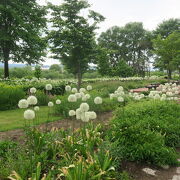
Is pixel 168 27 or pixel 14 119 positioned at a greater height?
pixel 168 27

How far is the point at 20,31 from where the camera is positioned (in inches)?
898

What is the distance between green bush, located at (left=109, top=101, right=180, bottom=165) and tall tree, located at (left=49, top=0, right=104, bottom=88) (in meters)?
11.2

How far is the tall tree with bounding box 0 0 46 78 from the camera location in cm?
2252

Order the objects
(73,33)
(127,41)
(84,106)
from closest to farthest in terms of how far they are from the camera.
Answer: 1. (84,106)
2. (73,33)
3. (127,41)

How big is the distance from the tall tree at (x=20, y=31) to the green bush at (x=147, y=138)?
64.1 feet

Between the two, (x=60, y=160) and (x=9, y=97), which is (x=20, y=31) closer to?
(x=9, y=97)

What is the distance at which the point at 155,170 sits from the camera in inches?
149

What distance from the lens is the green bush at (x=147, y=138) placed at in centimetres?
389

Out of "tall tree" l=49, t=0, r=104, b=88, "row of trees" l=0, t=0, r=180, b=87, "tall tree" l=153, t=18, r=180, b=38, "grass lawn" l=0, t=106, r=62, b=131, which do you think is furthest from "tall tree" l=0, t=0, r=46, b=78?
"tall tree" l=153, t=18, r=180, b=38

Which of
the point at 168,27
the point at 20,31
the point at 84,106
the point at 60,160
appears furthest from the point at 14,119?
the point at 168,27

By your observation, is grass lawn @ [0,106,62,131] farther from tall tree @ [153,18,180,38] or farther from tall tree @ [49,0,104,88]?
tall tree @ [153,18,180,38]

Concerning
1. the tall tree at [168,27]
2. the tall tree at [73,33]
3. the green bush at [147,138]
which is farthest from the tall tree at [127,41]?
the green bush at [147,138]

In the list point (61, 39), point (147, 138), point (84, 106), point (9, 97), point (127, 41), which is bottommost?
point (147, 138)

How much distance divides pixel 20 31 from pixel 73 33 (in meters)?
9.84
